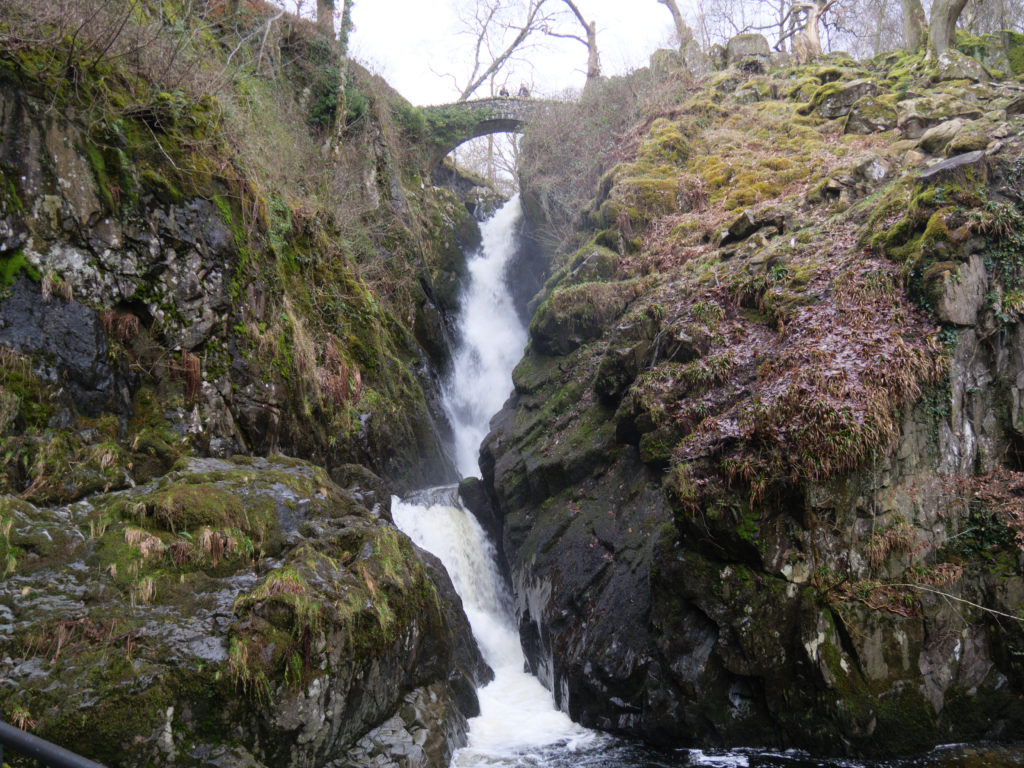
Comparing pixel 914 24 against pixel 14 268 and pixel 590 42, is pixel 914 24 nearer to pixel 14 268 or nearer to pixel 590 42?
pixel 590 42

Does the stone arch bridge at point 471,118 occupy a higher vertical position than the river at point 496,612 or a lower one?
higher

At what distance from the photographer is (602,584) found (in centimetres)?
827

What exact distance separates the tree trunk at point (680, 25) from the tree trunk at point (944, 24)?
7.66m

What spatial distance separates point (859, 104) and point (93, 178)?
1523 cm

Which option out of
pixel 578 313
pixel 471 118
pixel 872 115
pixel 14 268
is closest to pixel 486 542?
pixel 578 313

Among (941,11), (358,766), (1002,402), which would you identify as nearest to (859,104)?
(941,11)

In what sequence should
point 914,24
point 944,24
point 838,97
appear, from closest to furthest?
point 944,24 → point 838,97 → point 914,24

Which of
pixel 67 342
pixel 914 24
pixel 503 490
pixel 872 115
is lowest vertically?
pixel 503 490

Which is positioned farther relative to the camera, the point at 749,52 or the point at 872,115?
the point at 749,52

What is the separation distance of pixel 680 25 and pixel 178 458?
22563 millimetres

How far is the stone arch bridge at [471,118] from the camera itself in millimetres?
21984

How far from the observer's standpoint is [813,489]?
6340 mm

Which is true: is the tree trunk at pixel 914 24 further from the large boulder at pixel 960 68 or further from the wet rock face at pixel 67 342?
the wet rock face at pixel 67 342

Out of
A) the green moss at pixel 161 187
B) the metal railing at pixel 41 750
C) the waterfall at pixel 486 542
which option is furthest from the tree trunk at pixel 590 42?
the metal railing at pixel 41 750
